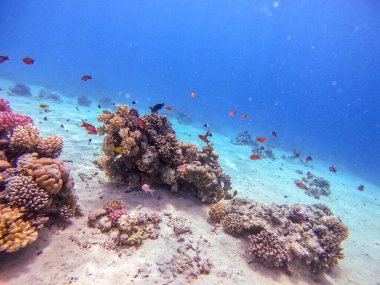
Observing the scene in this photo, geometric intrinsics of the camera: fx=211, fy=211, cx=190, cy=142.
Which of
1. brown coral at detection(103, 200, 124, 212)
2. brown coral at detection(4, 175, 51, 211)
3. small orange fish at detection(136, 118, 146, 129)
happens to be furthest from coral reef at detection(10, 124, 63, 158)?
small orange fish at detection(136, 118, 146, 129)

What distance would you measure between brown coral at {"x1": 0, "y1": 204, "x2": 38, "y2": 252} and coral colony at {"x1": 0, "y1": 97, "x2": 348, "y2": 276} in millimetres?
14

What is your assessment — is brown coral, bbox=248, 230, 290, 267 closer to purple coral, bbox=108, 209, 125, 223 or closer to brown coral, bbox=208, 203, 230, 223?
brown coral, bbox=208, 203, 230, 223

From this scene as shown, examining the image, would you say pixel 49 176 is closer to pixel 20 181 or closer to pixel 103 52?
pixel 20 181

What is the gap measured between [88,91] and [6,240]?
5105 centimetres

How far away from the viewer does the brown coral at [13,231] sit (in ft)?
12.4

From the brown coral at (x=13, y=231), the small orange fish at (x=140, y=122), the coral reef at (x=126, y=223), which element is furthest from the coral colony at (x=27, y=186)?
the small orange fish at (x=140, y=122)

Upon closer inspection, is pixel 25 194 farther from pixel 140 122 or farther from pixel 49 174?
pixel 140 122

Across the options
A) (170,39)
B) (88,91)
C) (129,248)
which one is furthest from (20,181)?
(170,39)

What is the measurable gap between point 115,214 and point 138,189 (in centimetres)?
154

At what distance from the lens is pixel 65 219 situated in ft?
16.9

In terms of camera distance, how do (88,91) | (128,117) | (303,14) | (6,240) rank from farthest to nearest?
1. (303,14)
2. (88,91)
3. (128,117)
4. (6,240)

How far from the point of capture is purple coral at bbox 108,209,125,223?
532 cm

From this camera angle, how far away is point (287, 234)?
249 inches

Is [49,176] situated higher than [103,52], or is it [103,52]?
[103,52]
